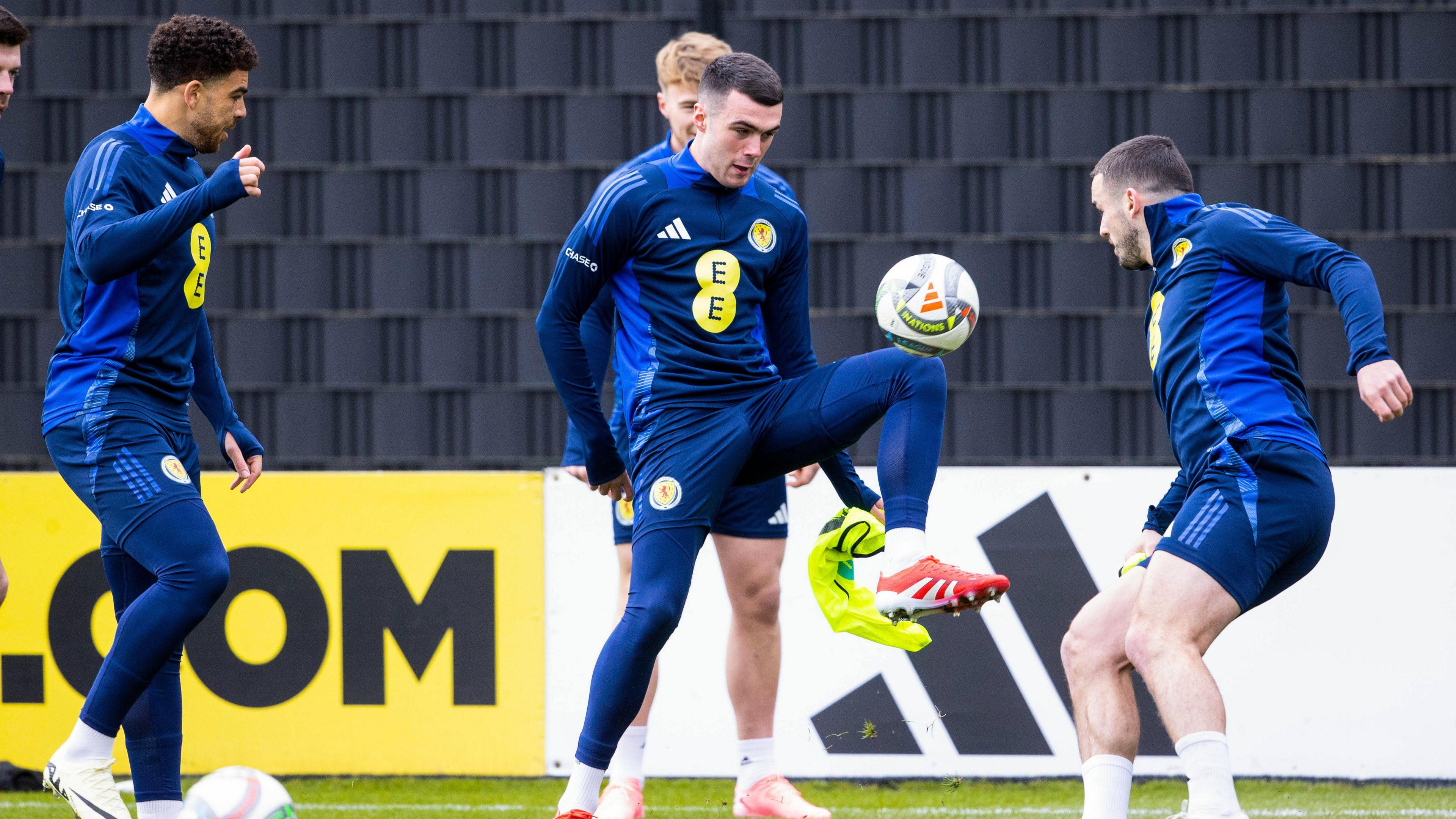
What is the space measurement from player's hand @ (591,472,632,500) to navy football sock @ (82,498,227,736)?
0.99 meters

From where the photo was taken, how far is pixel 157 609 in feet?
11.3

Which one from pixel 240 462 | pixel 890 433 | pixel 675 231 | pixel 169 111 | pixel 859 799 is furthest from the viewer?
pixel 859 799

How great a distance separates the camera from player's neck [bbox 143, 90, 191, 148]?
371cm

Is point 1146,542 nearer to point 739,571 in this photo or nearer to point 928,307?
point 928,307

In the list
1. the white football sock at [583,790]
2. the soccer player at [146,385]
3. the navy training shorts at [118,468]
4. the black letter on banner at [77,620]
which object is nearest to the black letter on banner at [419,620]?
the black letter on banner at [77,620]

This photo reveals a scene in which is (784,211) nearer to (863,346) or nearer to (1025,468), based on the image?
(1025,468)

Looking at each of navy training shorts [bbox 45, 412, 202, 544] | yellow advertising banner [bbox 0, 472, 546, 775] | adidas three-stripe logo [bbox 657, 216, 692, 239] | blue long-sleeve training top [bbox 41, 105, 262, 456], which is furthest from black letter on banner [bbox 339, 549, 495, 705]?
adidas three-stripe logo [bbox 657, 216, 692, 239]

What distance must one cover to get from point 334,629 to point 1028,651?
2575 mm

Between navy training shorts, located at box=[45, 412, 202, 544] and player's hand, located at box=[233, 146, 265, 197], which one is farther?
navy training shorts, located at box=[45, 412, 202, 544]

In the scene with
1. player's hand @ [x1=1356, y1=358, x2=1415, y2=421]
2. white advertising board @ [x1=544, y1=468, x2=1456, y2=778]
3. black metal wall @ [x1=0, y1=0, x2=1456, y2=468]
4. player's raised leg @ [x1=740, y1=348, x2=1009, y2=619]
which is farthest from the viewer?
black metal wall @ [x1=0, y1=0, x2=1456, y2=468]

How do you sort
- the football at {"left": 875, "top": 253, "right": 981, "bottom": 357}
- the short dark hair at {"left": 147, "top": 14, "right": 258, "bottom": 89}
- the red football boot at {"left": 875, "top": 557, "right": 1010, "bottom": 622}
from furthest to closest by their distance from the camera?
the short dark hair at {"left": 147, "top": 14, "right": 258, "bottom": 89} → the football at {"left": 875, "top": 253, "right": 981, "bottom": 357} → the red football boot at {"left": 875, "top": 557, "right": 1010, "bottom": 622}

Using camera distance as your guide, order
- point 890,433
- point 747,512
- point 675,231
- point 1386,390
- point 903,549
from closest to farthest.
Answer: point 1386,390 < point 903,549 < point 890,433 < point 675,231 < point 747,512

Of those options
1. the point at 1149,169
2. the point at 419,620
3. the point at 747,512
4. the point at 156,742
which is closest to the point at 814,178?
the point at 747,512

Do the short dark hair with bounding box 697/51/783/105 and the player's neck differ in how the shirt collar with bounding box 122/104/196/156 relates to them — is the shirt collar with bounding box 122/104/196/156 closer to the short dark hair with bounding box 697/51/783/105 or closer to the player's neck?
the player's neck
